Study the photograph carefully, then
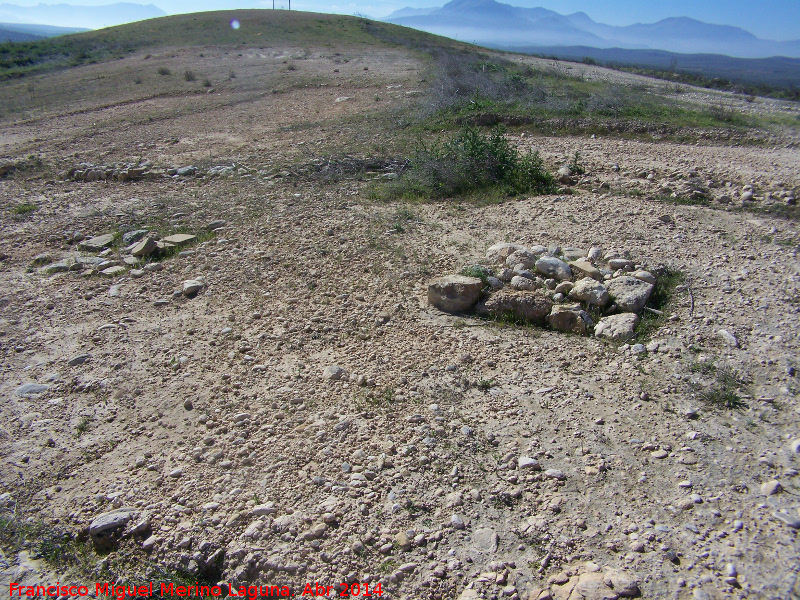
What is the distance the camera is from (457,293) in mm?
4426

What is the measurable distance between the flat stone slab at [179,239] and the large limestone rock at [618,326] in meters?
4.68

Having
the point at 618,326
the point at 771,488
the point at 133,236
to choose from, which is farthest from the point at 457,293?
the point at 133,236

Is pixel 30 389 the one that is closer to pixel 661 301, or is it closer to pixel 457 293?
pixel 457 293

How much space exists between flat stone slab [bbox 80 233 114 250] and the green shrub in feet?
12.4

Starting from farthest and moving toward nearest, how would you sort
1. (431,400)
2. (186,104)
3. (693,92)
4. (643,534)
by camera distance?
(693,92) < (186,104) < (431,400) < (643,534)

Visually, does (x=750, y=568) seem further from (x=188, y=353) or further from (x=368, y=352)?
(x=188, y=353)

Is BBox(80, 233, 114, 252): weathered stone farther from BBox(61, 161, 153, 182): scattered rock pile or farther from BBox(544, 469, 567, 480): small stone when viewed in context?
BBox(544, 469, 567, 480): small stone

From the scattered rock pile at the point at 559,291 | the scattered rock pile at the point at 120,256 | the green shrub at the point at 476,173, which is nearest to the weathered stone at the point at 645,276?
the scattered rock pile at the point at 559,291

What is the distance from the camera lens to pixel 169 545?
8.60 ft

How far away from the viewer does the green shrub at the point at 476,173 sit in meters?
7.01

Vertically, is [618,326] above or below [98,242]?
above


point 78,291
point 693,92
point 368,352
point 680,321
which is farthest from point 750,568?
point 693,92

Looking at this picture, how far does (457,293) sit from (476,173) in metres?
3.47

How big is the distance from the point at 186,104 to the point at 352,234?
11086 millimetres
